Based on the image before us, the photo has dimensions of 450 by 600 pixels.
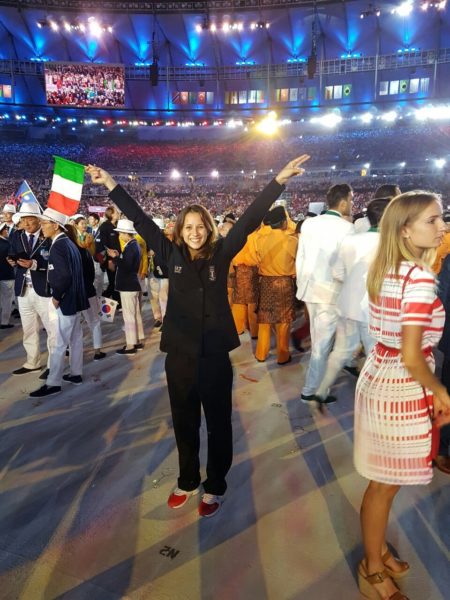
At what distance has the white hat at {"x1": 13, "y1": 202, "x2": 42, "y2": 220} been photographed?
15.0 ft

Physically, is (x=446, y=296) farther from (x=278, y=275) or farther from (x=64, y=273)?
(x=64, y=273)

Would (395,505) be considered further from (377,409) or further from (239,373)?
(239,373)

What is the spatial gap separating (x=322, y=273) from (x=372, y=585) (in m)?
2.52

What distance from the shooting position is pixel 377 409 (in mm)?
1727

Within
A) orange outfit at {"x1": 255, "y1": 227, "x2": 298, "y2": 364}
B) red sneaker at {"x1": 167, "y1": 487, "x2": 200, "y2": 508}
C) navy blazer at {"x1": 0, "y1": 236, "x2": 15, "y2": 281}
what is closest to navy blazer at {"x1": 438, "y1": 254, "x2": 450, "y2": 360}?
red sneaker at {"x1": 167, "y1": 487, "x2": 200, "y2": 508}

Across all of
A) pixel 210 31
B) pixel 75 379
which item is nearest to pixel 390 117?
pixel 210 31

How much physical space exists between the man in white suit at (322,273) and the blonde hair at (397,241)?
205 centimetres

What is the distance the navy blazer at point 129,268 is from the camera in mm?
5398

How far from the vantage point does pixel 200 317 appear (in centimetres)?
230

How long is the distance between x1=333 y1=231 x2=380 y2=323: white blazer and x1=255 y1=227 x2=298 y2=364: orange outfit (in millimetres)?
1243

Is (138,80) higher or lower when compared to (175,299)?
higher

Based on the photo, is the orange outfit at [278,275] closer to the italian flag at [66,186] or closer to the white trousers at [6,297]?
the italian flag at [66,186]

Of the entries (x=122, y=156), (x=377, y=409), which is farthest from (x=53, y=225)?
(x=122, y=156)

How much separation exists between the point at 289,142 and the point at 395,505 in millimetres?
40049
